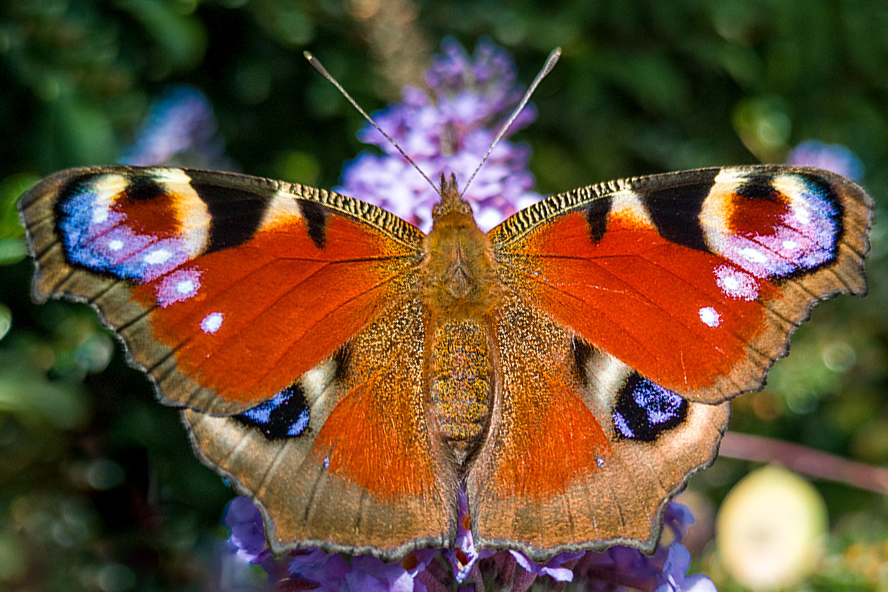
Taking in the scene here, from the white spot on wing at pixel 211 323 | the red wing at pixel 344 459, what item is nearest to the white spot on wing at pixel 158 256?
the white spot on wing at pixel 211 323

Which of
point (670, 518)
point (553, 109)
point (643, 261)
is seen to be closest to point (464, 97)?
point (553, 109)

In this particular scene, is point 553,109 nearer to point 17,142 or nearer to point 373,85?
point 373,85

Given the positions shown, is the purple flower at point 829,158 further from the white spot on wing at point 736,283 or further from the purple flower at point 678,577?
the purple flower at point 678,577

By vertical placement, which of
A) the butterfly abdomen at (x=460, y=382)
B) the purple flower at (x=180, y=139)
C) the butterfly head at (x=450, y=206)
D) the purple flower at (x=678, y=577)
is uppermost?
the butterfly head at (x=450, y=206)

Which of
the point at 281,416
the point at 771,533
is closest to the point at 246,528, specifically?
the point at 281,416

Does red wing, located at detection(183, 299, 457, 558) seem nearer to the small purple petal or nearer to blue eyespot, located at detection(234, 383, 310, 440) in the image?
blue eyespot, located at detection(234, 383, 310, 440)

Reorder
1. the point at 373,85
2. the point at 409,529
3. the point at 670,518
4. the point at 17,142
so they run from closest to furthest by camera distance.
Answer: the point at 409,529 → the point at 670,518 → the point at 17,142 → the point at 373,85

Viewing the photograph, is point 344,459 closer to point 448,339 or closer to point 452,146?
point 448,339
